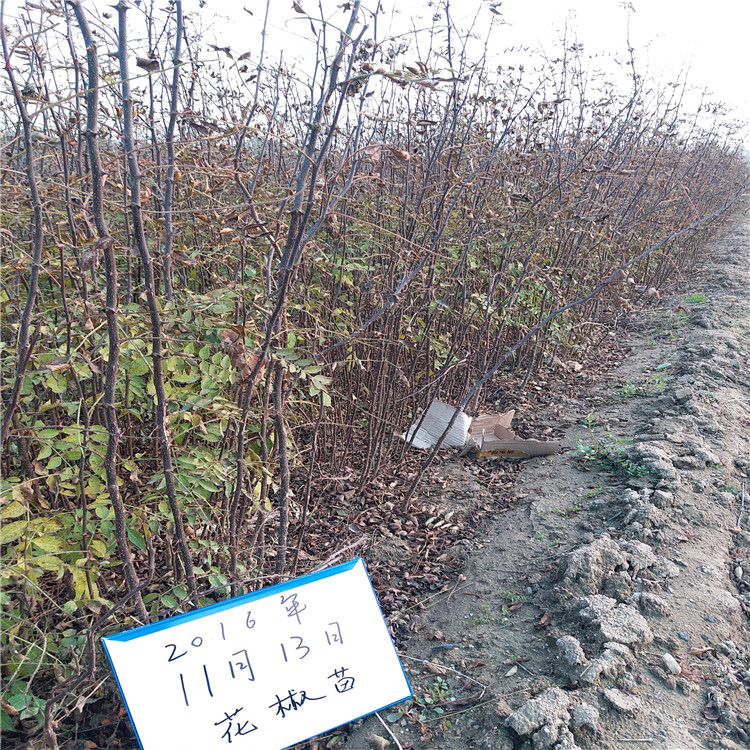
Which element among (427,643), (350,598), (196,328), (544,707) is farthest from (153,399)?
(544,707)

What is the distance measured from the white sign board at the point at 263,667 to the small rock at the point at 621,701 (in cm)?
51

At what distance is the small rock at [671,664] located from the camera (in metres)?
1.68

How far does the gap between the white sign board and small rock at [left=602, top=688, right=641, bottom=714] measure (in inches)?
20.0

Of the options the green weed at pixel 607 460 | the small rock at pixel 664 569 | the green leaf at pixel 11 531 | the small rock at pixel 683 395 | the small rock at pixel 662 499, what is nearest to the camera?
the green leaf at pixel 11 531

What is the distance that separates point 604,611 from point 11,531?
1.57 meters

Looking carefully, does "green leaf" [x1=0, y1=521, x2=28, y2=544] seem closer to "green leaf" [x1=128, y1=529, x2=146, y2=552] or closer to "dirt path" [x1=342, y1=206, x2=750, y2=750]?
"green leaf" [x1=128, y1=529, x2=146, y2=552]

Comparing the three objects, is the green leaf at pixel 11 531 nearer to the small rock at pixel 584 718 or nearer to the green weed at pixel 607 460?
the small rock at pixel 584 718

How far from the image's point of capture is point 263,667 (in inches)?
55.7

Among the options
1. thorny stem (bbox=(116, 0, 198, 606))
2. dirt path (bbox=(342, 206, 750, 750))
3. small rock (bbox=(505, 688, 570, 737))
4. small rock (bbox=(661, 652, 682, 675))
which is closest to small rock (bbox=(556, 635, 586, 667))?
dirt path (bbox=(342, 206, 750, 750))

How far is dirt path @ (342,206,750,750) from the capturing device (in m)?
1.54

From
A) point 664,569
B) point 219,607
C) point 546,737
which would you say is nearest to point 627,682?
point 546,737

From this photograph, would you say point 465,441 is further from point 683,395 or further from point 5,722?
point 5,722

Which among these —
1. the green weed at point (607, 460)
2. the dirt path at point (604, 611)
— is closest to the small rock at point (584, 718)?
the dirt path at point (604, 611)

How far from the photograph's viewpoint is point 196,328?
1.63 meters
